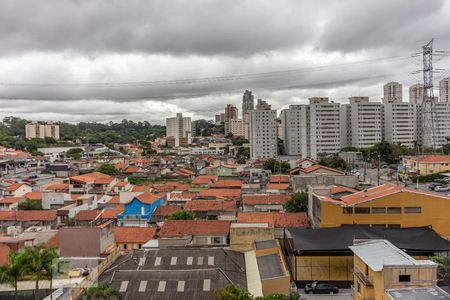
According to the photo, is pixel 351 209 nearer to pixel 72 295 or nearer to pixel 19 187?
pixel 72 295

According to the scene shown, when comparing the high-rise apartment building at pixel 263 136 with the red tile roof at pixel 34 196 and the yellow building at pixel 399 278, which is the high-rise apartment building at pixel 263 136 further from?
the yellow building at pixel 399 278

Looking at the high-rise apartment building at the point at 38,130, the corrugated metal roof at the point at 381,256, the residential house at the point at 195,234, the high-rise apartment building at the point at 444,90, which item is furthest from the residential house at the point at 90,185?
the high-rise apartment building at the point at 38,130

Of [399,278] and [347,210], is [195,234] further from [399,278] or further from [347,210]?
[399,278]

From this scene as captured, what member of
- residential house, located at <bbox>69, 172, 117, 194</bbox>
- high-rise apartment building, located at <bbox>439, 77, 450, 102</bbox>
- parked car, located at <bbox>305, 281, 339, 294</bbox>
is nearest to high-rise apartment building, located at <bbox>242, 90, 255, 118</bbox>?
high-rise apartment building, located at <bbox>439, 77, 450, 102</bbox>

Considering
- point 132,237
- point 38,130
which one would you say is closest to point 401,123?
point 132,237

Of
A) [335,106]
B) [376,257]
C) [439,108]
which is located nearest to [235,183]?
[376,257]
